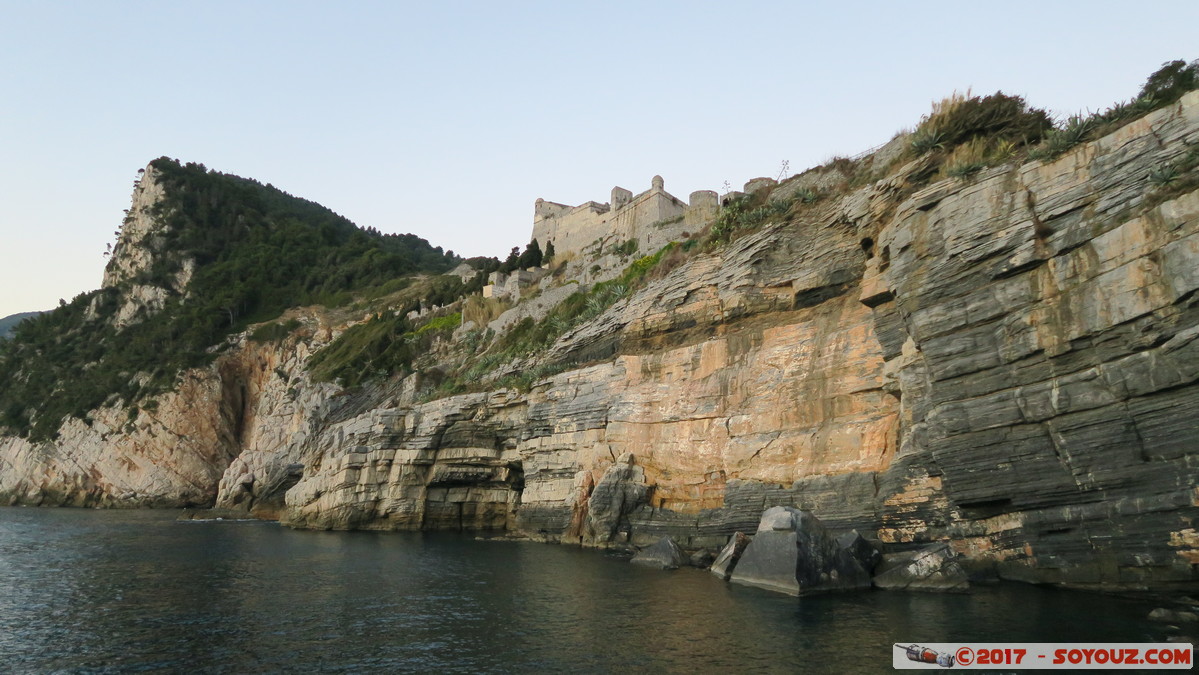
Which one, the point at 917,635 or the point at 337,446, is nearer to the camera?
the point at 917,635

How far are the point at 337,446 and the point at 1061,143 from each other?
35.5 m

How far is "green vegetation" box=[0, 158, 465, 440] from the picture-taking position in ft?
216

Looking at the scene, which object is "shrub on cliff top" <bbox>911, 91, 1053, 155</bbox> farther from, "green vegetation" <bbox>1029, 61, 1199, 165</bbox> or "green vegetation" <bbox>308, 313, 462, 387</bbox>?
"green vegetation" <bbox>308, 313, 462, 387</bbox>

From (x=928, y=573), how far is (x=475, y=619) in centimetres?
1036

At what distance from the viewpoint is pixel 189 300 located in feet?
250

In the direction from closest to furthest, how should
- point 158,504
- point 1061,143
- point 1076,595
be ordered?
point 1076,595 → point 1061,143 → point 158,504

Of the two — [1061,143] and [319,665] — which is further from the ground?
[1061,143]

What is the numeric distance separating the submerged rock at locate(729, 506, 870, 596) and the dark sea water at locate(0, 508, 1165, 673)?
553 millimetres

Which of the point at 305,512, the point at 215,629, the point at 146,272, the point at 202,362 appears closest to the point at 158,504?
the point at 202,362

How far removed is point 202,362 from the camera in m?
64.2

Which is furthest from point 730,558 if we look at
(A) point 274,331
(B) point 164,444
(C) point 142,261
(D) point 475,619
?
(C) point 142,261

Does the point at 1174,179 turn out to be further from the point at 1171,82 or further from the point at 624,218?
the point at 624,218

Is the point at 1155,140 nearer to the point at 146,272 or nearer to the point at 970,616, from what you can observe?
the point at 970,616

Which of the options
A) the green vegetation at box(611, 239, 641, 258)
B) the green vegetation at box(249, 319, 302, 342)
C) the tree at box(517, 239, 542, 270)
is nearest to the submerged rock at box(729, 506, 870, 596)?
the green vegetation at box(611, 239, 641, 258)
